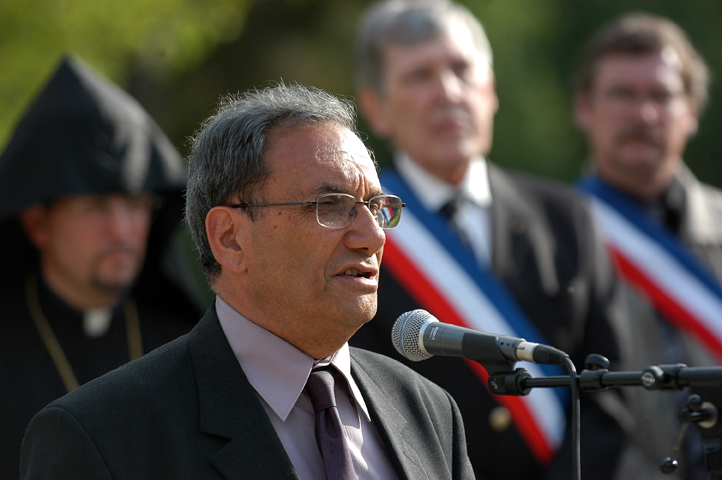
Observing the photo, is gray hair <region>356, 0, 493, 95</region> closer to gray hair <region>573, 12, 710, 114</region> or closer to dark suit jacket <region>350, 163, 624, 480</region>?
dark suit jacket <region>350, 163, 624, 480</region>

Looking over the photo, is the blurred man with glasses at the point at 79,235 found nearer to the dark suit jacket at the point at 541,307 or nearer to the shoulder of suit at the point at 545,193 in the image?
the dark suit jacket at the point at 541,307

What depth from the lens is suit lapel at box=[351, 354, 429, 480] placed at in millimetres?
2838

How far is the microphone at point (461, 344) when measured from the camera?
235 cm

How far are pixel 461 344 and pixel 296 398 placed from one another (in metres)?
0.55

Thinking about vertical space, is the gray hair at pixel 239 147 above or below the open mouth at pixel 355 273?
above

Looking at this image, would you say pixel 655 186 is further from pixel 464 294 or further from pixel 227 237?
pixel 227 237

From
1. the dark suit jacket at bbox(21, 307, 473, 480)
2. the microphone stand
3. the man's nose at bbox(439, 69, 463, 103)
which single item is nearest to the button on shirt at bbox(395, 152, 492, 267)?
the man's nose at bbox(439, 69, 463, 103)

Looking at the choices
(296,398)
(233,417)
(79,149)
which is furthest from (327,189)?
(79,149)

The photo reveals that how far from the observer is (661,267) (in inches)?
223

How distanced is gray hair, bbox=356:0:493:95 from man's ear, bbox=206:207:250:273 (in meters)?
2.34

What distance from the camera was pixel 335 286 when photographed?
2857 millimetres

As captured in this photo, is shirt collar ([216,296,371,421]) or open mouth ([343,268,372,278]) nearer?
shirt collar ([216,296,371,421])

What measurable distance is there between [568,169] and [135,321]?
1014 cm

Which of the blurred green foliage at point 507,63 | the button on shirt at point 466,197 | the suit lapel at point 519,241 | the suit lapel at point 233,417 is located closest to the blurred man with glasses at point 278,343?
the suit lapel at point 233,417
